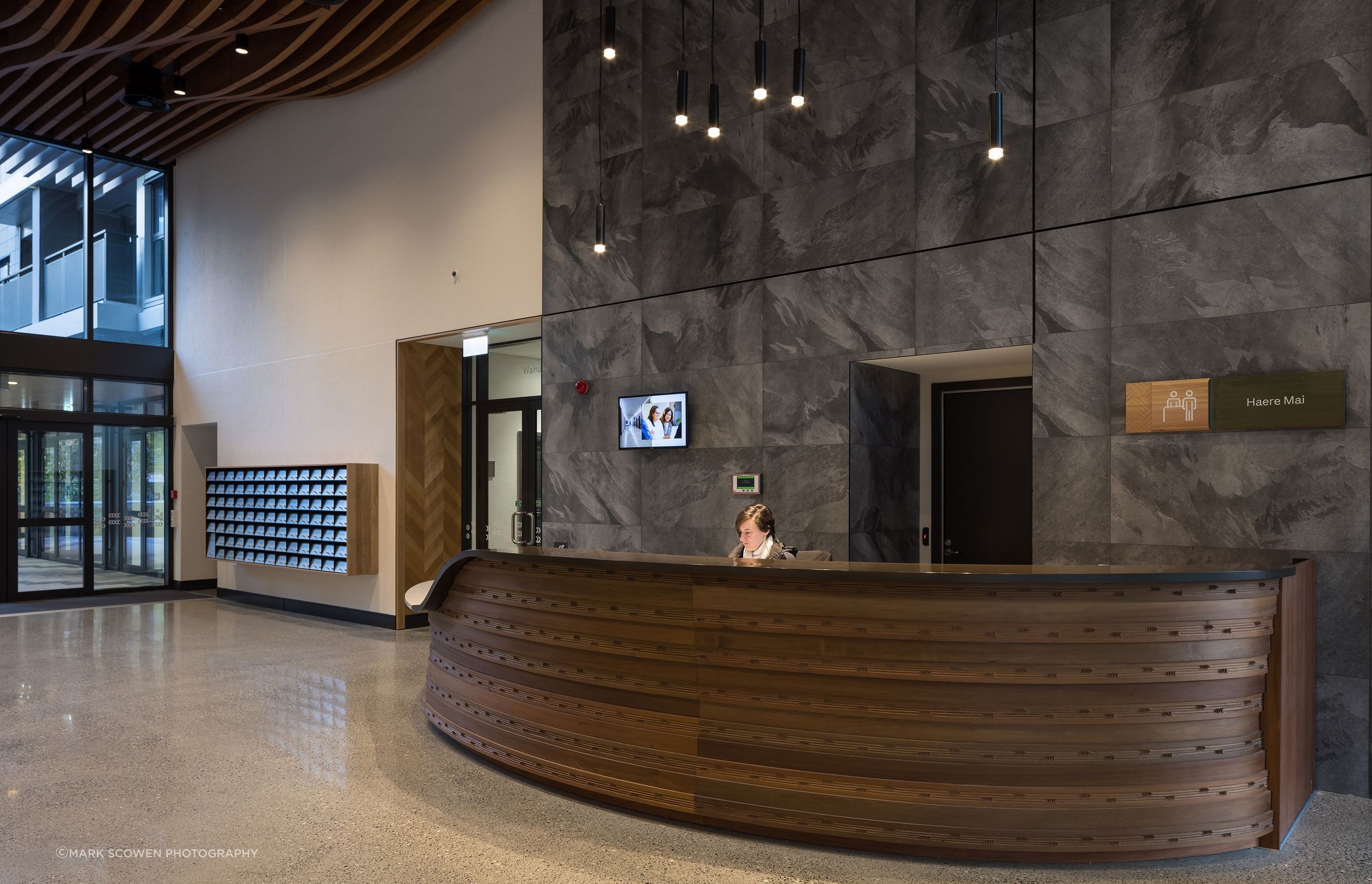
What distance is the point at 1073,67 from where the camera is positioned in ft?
17.0

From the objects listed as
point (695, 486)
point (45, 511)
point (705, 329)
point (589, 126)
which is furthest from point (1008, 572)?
point (45, 511)

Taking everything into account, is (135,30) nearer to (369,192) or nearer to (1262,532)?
(369,192)

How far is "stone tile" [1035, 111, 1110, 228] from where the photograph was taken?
200 inches

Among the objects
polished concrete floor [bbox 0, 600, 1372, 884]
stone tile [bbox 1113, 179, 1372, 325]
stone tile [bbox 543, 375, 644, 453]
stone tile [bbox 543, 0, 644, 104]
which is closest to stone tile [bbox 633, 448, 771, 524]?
stone tile [bbox 543, 375, 644, 453]

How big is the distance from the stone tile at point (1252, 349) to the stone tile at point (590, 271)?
3750 mm

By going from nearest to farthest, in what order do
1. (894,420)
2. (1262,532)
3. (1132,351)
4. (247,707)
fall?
1. (1262,532)
2. (1132,351)
3. (247,707)
4. (894,420)

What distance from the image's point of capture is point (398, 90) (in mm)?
9438

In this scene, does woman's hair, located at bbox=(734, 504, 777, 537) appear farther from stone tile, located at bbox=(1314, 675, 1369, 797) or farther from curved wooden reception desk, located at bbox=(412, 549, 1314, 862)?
stone tile, located at bbox=(1314, 675, 1369, 797)

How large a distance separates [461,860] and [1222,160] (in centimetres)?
490

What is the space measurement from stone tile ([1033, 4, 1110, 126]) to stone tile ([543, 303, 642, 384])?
332cm

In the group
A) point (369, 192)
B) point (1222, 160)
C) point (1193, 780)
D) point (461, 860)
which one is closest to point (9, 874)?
point (461, 860)

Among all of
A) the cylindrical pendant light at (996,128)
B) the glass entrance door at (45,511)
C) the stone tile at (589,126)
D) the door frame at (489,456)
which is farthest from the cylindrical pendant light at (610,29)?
the glass entrance door at (45,511)

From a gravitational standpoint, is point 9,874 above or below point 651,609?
below

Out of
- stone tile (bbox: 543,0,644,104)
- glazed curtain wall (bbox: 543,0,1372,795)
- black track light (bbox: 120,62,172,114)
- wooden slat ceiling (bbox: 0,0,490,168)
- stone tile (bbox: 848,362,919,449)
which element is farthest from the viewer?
black track light (bbox: 120,62,172,114)
